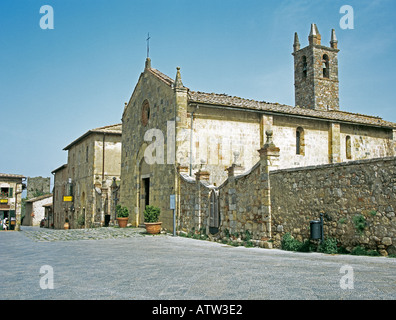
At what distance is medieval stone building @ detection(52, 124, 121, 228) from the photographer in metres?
25.5

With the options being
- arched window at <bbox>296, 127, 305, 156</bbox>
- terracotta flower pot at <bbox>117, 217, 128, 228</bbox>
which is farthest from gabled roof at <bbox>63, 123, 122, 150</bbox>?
arched window at <bbox>296, 127, 305, 156</bbox>

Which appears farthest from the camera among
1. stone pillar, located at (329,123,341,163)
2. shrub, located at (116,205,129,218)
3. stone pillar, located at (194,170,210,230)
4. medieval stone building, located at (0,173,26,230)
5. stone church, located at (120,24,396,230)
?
medieval stone building, located at (0,173,26,230)

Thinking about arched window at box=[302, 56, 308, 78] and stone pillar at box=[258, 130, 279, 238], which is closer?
stone pillar at box=[258, 130, 279, 238]

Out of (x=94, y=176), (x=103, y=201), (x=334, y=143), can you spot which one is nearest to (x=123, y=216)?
(x=103, y=201)

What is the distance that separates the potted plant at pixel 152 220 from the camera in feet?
53.8

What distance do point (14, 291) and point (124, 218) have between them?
15.1m

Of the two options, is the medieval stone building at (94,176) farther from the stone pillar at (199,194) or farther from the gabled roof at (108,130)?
the stone pillar at (199,194)

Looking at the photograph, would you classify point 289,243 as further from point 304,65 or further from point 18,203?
point 18,203

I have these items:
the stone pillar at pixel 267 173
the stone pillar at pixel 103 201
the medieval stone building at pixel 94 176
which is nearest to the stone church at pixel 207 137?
the stone pillar at pixel 267 173

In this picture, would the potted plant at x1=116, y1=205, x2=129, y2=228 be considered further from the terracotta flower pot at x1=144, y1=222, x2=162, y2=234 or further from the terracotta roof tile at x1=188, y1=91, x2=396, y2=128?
the terracotta roof tile at x1=188, y1=91, x2=396, y2=128

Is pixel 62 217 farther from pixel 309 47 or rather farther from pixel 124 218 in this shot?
pixel 309 47

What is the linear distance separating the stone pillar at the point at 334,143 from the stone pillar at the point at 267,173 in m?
10.1

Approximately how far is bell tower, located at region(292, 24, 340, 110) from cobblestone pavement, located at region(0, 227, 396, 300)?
25.4 meters
